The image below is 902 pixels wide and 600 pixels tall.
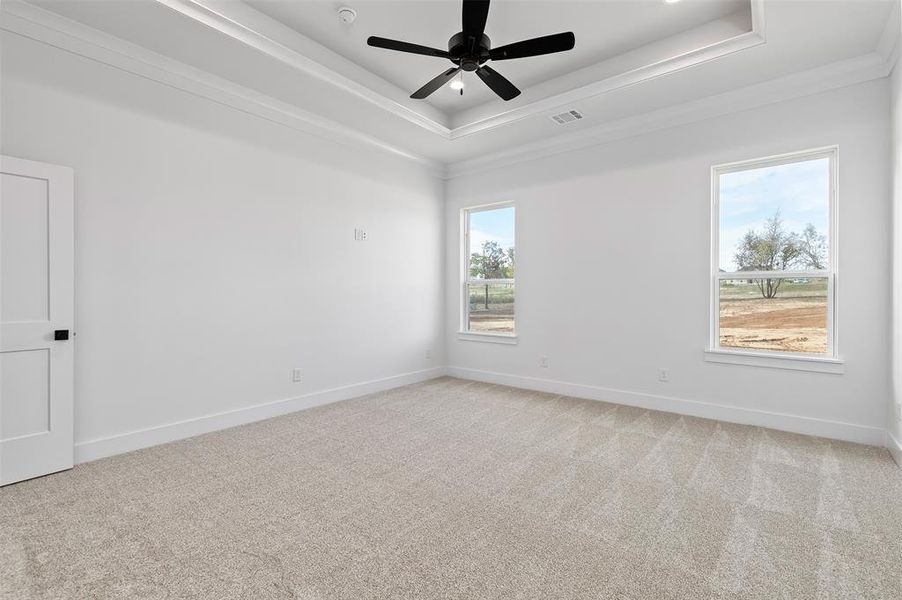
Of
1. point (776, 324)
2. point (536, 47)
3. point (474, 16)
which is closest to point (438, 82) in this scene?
point (474, 16)

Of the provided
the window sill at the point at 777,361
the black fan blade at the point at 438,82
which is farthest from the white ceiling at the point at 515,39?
the window sill at the point at 777,361

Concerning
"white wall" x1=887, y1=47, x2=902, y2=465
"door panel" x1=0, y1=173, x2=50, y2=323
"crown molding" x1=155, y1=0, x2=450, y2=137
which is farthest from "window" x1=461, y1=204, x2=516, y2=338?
"door panel" x1=0, y1=173, x2=50, y2=323

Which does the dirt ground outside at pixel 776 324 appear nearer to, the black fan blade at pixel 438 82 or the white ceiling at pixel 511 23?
the white ceiling at pixel 511 23

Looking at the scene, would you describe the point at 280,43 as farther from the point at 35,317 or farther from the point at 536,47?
the point at 35,317

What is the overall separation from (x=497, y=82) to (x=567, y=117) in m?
1.45

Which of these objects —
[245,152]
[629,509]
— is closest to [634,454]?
[629,509]

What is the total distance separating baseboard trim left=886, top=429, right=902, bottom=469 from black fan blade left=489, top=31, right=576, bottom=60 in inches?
138

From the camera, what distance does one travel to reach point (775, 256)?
3676 millimetres

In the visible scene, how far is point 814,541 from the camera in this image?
196 cm

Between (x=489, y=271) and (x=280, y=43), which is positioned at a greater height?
(x=280, y=43)

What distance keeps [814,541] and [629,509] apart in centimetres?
81

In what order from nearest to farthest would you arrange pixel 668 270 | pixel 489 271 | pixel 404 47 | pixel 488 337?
pixel 404 47
pixel 668 270
pixel 488 337
pixel 489 271

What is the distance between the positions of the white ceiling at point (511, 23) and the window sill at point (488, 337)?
3.05 m

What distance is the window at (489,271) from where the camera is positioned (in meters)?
5.43
